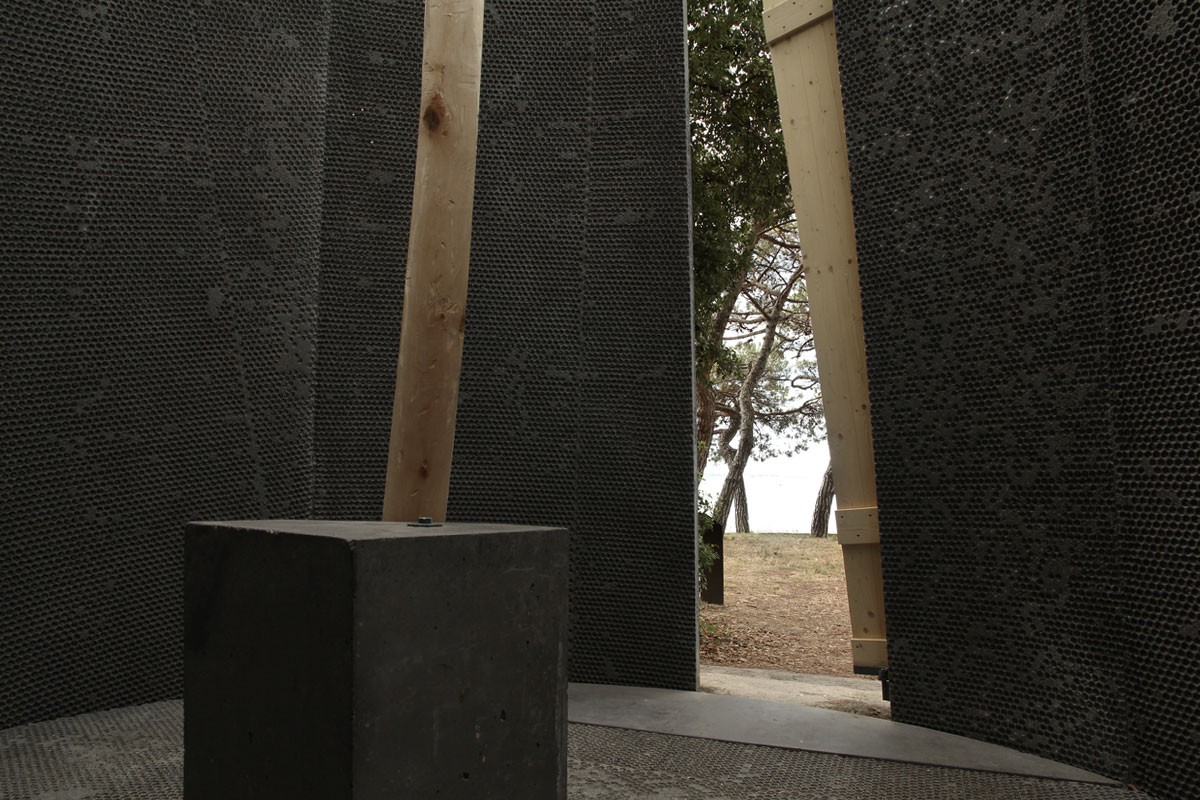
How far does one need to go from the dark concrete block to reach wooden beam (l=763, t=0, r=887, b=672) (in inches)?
71.8

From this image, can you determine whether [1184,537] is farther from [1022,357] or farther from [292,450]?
[292,450]

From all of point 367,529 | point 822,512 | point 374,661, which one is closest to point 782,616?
point 822,512

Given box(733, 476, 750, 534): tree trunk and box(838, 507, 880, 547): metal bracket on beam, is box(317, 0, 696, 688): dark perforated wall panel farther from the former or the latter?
box(733, 476, 750, 534): tree trunk

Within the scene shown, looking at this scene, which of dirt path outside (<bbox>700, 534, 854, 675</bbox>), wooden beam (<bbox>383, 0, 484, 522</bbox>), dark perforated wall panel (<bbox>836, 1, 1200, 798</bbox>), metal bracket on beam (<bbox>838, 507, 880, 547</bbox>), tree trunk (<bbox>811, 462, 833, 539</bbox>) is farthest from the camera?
tree trunk (<bbox>811, 462, 833, 539</bbox>)

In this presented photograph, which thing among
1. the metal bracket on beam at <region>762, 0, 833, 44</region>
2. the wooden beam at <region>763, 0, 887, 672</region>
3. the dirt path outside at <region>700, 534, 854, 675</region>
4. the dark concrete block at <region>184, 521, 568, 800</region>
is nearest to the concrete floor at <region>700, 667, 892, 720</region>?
the wooden beam at <region>763, 0, 887, 672</region>

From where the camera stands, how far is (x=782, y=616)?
7578 millimetres

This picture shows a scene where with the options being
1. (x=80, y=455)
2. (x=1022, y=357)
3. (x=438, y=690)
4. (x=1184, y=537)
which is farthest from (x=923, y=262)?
(x=80, y=455)

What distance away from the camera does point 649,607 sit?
360 centimetres

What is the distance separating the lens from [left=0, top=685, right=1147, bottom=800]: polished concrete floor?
2.39 metres

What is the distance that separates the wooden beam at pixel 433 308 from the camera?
216cm

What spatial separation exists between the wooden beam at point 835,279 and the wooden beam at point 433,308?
159cm

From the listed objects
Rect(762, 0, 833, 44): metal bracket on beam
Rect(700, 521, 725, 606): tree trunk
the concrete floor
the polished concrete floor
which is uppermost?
Rect(762, 0, 833, 44): metal bracket on beam

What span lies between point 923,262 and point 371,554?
83.3 inches

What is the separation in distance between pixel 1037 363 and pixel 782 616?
17.2 ft
